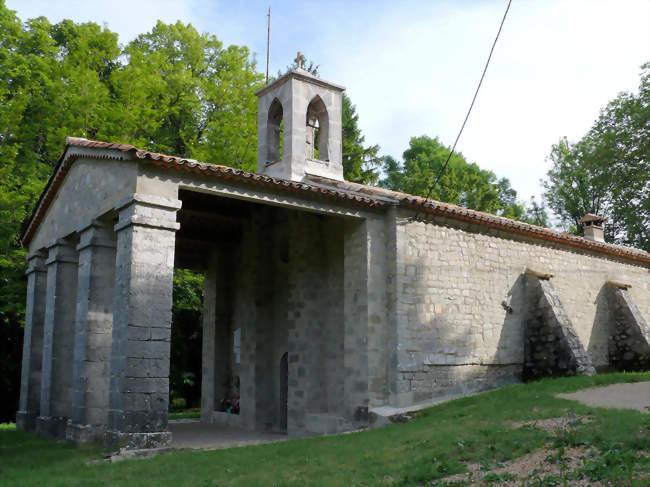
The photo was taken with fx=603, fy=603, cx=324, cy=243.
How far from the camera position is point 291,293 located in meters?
13.9

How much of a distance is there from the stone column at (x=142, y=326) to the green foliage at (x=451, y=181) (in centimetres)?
2029

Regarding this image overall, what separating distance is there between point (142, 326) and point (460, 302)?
682 centimetres

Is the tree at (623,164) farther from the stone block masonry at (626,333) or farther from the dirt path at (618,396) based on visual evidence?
the dirt path at (618,396)

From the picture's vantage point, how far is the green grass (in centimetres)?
653

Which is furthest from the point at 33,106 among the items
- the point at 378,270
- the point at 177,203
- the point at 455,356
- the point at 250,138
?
the point at 455,356

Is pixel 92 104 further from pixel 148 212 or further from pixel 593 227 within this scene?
pixel 593 227

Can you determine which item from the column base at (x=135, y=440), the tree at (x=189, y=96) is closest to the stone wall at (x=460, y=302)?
the column base at (x=135, y=440)

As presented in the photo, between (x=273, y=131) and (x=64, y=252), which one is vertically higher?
(x=273, y=131)

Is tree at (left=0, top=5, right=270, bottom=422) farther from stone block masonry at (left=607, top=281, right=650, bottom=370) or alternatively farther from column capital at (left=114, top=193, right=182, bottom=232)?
stone block masonry at (left=607, top=281, right=650, bottom=370)

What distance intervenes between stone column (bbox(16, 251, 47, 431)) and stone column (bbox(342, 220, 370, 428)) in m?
7.66

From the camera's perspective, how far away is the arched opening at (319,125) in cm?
1527

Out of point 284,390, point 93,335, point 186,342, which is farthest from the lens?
point 186,342

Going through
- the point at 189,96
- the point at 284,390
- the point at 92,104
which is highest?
the point at 189,96

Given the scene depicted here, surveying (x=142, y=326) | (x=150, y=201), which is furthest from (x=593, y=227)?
(x=142, y=326)
